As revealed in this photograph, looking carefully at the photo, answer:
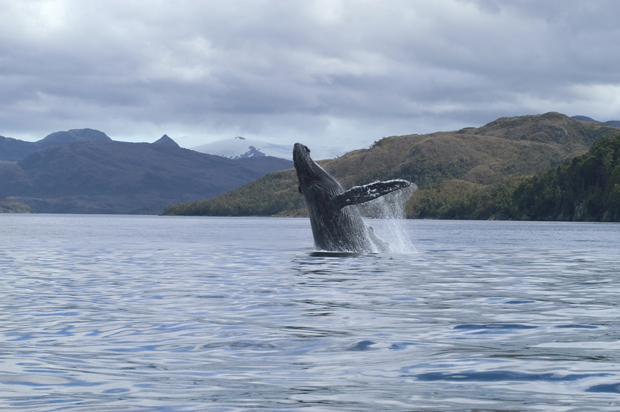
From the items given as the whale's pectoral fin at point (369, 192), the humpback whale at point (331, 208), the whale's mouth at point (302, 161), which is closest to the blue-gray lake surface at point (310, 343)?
the whale's pectoral fin at point (369, 192)

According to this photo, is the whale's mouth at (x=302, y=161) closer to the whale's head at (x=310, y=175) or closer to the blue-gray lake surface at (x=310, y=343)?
the whale's head at (x=310, y=175)

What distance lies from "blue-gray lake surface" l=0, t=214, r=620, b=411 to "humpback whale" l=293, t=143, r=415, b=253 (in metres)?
6.28

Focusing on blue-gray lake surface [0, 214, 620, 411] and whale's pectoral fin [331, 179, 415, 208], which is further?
whale's pectoral fin [331, 179, 415, 208]

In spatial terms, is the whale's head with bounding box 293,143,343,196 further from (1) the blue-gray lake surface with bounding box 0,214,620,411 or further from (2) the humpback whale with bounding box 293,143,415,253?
(1) the blue-gray lake surface with bounding box 0,214,620,411

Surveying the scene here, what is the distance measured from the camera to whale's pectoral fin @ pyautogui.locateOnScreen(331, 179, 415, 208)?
964 inches

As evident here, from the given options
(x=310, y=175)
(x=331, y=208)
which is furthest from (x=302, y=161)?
(x=331, y=208)

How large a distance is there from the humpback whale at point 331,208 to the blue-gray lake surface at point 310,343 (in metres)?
6.28

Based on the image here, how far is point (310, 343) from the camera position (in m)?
10.3

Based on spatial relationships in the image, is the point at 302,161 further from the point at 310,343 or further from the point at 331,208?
the point at 310,343

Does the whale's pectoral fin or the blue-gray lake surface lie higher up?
the whale's pectoral fin

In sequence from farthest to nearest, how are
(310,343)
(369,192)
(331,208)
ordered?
1. (331,208)
2. (369,192)
3. (310,343)

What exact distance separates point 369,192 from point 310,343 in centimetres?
1498

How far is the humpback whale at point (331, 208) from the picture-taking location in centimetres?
2705

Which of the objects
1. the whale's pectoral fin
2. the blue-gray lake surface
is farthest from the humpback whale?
the blue-gray lake surface
